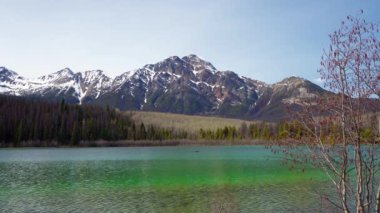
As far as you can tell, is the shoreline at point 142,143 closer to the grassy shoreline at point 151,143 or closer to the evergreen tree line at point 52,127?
the grassy shoreline at point 151,143

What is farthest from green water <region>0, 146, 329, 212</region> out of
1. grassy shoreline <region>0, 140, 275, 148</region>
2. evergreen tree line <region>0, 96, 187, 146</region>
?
grassy shoreline <region>0, 140, 275, 148</region>

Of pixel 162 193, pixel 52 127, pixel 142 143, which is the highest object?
pixel 52 127

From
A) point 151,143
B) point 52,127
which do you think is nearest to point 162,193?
point 52,127

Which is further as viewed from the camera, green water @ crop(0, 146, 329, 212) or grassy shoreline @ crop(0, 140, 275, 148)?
grassy shoreline @ crop(0, 140, 275, 148)

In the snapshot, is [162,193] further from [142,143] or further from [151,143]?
[142,143]

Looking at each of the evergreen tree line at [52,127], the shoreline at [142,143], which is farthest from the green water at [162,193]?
the evergreen tree line at [52,127]

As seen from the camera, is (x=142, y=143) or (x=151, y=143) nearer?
(x=151, y=143)

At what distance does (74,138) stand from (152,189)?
138890mm

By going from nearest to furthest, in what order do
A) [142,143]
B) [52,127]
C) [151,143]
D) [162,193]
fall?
[162,193], [52,127], [151,143], [142,143]

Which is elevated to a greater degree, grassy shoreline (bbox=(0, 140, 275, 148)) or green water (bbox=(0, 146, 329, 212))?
grassy shoreline (bbox=(0, 140, 275, 148))

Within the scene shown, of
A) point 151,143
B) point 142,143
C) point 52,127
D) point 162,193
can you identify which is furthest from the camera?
point 142,143

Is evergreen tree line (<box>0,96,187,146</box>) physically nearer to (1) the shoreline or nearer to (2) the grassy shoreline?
(1) the shoreline

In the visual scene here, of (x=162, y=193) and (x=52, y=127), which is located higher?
(x=52, y=127)

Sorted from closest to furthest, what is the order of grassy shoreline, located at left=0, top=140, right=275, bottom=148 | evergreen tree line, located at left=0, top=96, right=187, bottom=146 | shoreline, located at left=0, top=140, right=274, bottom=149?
evergreen tree line, located at left=0, top=96, right=187, bottom=146 < shoreline, located at left=0, top=140, right=274, bottom=149 < grassy shoreline, located at left=0, top=140, right=275, bottom=148
